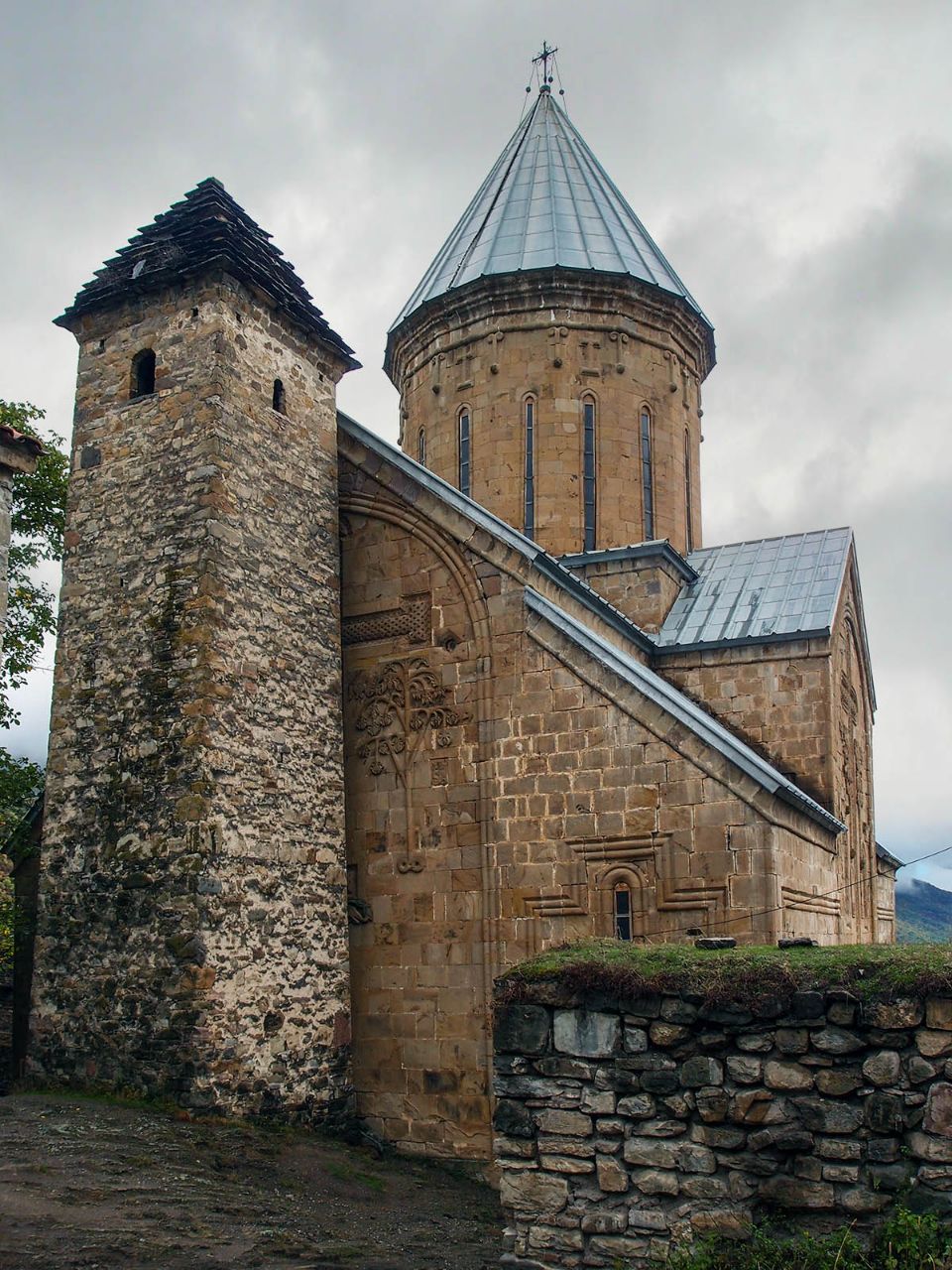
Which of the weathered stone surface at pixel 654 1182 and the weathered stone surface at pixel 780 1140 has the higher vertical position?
the weathered stone surface at pixel 780 1140

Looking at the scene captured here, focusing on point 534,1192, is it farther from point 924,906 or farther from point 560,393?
point 924,906

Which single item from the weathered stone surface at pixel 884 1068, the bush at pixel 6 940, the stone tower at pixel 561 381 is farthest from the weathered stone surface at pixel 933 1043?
the stone tower at pixel 561 381

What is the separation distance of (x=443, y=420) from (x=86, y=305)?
573 centimetres

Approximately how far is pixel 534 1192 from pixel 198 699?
18.0ft

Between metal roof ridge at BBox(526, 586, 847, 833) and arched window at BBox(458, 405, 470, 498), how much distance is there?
17.9ft

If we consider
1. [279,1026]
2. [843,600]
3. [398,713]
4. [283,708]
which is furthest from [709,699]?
[279,1026]

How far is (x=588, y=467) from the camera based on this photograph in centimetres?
1650

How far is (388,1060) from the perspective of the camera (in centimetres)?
1125

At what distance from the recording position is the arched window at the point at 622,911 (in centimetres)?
1040

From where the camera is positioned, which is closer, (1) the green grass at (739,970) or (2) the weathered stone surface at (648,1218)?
(1) the green grass at (739,970)

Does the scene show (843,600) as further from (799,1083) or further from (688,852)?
(799,1083)

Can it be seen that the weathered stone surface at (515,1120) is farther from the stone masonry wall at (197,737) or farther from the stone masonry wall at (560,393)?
the stone masonry wall at (560,393)

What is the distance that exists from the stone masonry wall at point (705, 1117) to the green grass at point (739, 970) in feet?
0.17

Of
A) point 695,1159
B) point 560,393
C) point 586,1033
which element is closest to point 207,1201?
point 586,1033
